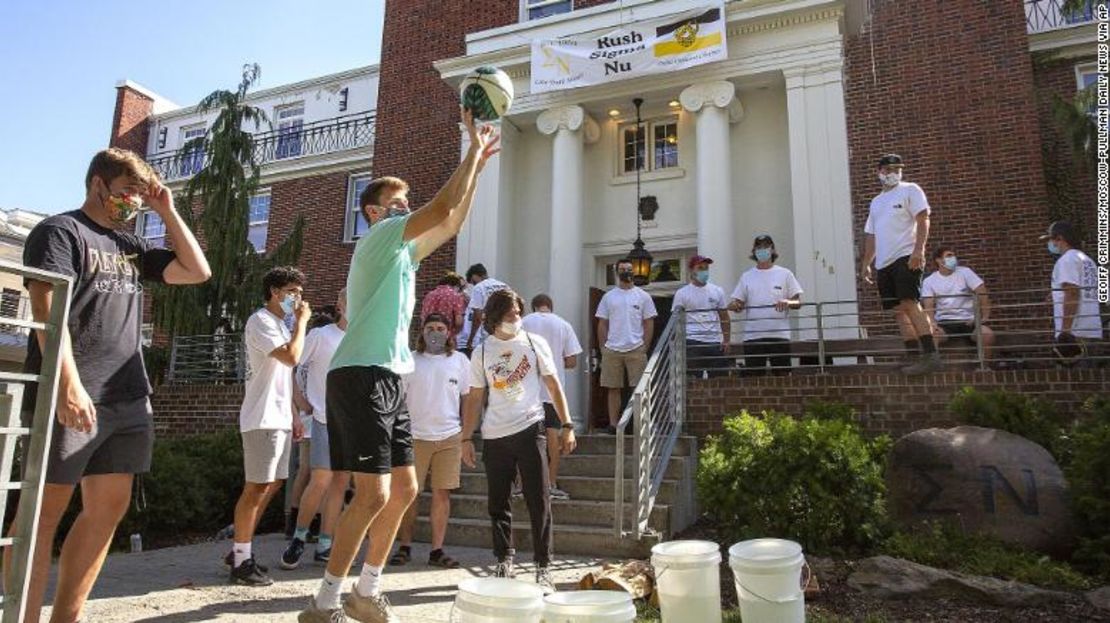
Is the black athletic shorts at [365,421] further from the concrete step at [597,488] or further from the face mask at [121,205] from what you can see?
the concrete step at [597,488]

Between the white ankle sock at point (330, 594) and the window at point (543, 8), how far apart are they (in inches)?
512

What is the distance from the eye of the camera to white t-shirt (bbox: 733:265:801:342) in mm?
8445

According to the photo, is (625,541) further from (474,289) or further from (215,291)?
(215,291)

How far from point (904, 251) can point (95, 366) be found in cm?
664

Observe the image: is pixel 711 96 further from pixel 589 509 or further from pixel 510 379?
pixel 510 379

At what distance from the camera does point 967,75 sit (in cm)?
1105

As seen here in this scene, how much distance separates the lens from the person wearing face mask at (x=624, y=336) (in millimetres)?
8438

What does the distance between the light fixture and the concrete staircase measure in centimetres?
398

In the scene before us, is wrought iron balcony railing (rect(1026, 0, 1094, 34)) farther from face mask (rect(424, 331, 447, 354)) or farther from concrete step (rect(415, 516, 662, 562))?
face mask (rect(424, 331, 447, 354))

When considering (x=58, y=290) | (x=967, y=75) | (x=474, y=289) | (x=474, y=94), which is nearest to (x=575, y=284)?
(x=474, y=289)

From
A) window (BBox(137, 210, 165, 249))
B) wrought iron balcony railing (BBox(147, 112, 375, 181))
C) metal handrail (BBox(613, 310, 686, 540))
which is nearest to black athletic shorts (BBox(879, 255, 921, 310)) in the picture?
metal handrail (BBox(613, 310, 686, 540))

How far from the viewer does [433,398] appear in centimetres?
570

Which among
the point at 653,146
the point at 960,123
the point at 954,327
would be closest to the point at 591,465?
the point at 954,327

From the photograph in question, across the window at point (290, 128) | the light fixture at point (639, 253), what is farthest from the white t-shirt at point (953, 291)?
the window at point (290, 128)
